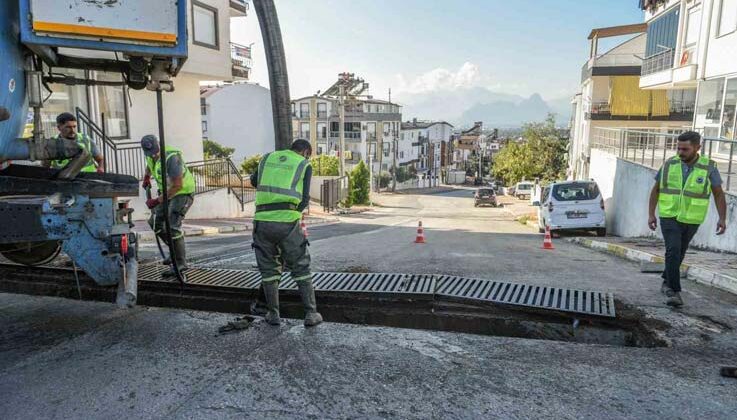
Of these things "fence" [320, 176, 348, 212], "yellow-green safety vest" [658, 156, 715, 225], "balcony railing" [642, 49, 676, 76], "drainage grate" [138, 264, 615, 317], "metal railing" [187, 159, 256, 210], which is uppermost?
"balcony railing" [642, 49, 676, 76]

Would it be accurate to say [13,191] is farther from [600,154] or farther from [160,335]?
[600,154]

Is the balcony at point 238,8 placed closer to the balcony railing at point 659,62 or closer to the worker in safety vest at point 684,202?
the balcony railing at point 659,62

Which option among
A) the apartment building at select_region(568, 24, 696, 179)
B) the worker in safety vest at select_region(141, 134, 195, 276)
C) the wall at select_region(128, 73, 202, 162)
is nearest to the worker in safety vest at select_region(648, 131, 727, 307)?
the worker in safety vest at select_region(141, 134, 195, 276)

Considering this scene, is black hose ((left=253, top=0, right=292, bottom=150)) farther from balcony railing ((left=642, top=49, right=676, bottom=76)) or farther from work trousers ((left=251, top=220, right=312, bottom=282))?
balcony railing ((left=642, top=49, right=676, bottom=76))

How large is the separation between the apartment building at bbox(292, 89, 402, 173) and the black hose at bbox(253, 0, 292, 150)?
57.8 metres

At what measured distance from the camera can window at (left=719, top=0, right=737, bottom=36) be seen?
50.0 ft

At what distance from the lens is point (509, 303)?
5.00m

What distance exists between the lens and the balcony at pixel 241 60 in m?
21.7

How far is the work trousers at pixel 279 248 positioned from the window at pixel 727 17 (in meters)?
16.4

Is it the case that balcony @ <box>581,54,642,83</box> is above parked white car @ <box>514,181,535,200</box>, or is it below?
above

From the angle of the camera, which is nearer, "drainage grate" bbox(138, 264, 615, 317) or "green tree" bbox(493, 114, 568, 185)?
"drainage grate" bbox(138, 264, 615, 317)

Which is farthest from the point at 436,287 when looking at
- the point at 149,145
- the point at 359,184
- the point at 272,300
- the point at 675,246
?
the point at 359,184

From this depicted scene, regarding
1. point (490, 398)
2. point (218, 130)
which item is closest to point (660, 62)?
point (490, 398)

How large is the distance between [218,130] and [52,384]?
163 ft
